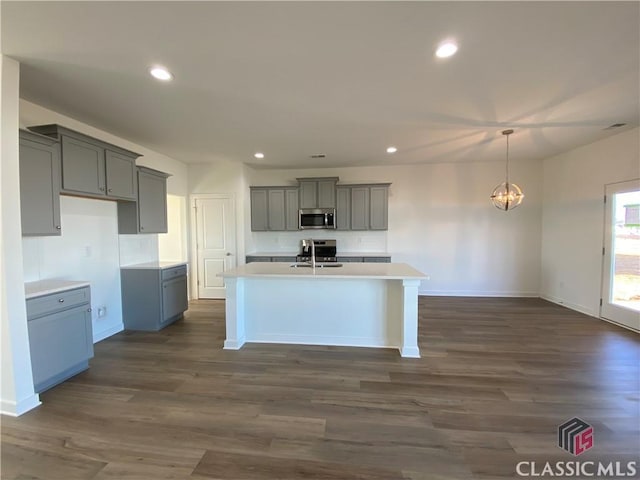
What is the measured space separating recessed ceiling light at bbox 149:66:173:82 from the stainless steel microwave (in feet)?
11.5

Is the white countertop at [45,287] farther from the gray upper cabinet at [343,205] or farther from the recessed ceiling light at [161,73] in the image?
the gray upper cabinet at [343,205]

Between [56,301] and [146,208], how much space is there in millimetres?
1799

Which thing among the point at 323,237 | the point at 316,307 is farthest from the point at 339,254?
the point at 316,307

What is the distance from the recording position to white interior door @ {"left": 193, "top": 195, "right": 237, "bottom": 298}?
5.48 m

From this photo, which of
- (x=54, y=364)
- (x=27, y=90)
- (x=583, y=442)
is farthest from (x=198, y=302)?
(x=583, y=442)

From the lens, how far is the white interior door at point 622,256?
12.3 ft

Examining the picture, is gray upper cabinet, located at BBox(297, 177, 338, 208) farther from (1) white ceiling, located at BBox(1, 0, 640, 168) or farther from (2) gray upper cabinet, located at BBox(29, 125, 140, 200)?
(2) gray upper cabinet, located at BBox(29, 125, 140, 200)

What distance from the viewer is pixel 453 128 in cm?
355

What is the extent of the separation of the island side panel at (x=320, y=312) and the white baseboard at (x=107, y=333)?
74.0 inches

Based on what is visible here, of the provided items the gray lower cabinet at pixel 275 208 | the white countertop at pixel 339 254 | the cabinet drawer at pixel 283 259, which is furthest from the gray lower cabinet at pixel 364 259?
the gray lower cabinet at pixel 275 208

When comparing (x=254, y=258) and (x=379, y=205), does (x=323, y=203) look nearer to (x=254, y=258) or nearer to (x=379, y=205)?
(x=379, y=205)

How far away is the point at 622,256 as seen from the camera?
3926 millimetres

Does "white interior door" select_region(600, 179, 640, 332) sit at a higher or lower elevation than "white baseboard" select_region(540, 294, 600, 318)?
higher

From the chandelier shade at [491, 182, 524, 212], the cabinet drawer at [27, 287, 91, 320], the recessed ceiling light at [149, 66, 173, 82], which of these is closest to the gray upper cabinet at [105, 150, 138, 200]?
the cabinet drawer at [27, 287, 91, 320]
